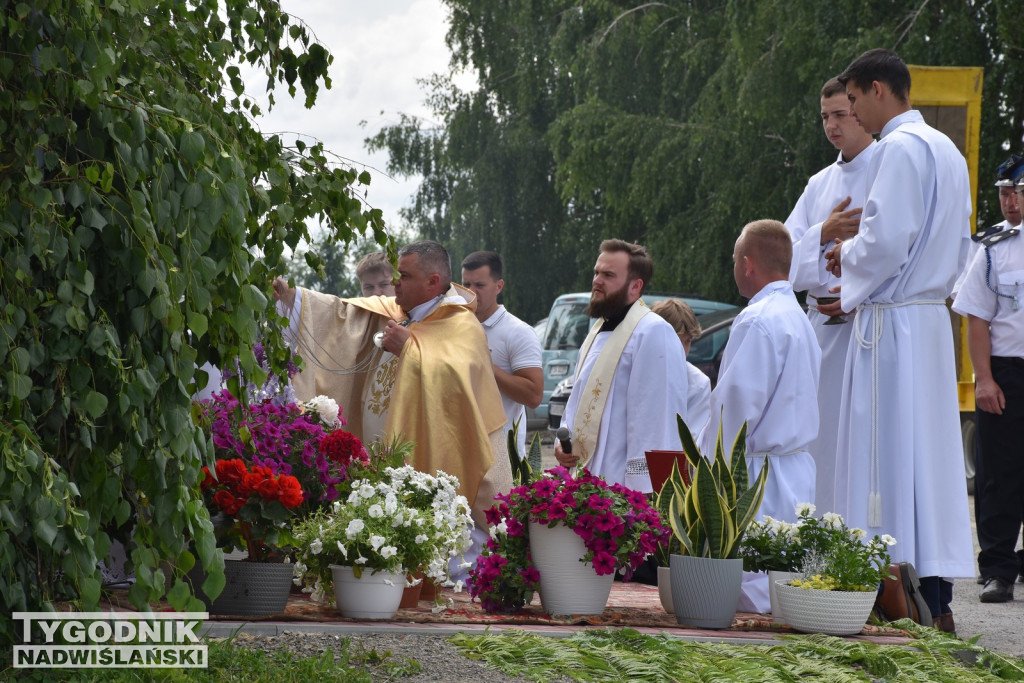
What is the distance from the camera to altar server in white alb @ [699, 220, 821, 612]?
595 cm

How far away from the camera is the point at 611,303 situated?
24.9 ft

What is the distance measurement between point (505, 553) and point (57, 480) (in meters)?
2.55

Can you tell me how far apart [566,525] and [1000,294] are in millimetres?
3765

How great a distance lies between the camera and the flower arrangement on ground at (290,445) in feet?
17.0

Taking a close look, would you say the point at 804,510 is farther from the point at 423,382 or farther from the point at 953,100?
the point at 953,100

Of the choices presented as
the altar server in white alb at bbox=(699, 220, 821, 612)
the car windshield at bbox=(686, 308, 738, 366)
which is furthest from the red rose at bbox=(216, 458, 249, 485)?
the car windshield at bbox=(686, 308, 738, 366)

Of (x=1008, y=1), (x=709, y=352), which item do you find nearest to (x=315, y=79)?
(x=709, y=352)

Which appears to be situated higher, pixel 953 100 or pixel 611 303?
pixel 953 100

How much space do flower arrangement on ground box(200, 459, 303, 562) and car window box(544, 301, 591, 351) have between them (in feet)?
44.5

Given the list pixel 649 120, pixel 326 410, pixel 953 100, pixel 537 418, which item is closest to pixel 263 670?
pixel 326 410

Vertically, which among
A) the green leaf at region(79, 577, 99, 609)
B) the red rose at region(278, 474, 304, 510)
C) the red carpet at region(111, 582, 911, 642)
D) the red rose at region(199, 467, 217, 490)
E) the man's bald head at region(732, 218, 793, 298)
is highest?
the man's bald head at region(732, 218, 793, 298)

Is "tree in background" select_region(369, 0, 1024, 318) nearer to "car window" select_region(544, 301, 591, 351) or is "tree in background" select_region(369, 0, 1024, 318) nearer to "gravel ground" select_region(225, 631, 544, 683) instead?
"car window" select_region(544, 301, 591, 351)

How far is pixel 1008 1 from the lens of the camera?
Result: 54.1ft

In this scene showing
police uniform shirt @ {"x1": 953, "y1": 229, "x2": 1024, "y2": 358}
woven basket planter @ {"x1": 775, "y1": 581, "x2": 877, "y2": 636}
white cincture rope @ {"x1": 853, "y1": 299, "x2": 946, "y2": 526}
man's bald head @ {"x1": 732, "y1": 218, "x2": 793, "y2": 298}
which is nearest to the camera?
woven basket planter @ {"x1": 775, "y1": 581, "x2": 877, "y2": 636}
